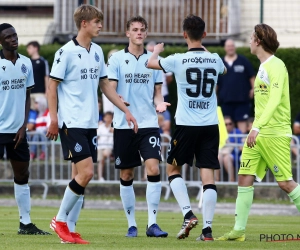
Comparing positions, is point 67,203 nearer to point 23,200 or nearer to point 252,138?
point 23,200

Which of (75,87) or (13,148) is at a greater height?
(75,87)

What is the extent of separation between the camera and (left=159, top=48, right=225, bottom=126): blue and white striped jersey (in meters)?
11.4

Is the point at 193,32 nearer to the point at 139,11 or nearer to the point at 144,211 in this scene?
the point at 144,211

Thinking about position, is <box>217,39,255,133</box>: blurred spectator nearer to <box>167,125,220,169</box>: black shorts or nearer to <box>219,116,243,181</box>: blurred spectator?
<box>219,116,243,181</box>: blurred spectator

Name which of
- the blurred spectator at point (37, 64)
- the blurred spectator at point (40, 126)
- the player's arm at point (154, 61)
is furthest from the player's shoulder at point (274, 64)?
the blurred spectator at point (37, 64)

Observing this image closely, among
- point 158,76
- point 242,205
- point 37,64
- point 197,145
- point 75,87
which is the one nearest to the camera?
point 75,87

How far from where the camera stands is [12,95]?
11961mm

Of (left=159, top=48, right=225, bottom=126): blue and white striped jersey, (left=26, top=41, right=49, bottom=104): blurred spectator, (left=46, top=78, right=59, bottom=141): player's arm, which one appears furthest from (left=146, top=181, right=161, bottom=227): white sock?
(left=26, top=41, right=49, bottom=104): blurred spectator

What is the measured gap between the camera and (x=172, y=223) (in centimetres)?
1484

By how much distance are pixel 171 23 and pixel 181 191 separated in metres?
14.2

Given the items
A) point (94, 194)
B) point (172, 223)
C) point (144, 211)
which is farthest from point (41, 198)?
point (172, 223)

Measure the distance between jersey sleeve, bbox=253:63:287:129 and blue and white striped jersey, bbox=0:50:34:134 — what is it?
2.85 meters

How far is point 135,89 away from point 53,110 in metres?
1.76

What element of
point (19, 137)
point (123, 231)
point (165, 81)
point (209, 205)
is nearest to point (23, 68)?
point (19, 137)
